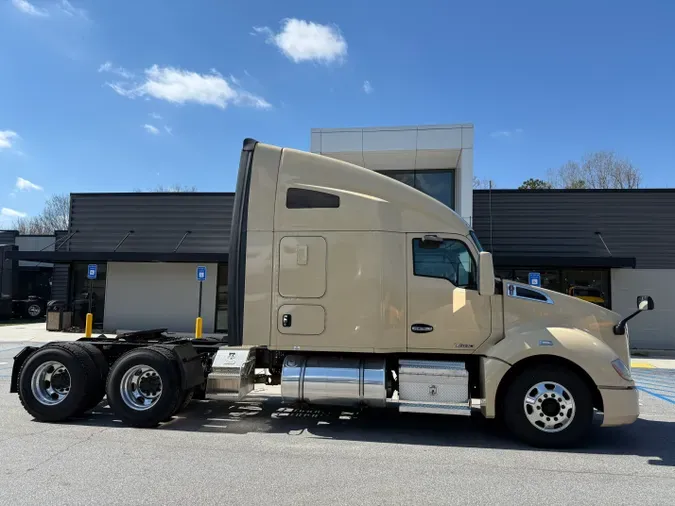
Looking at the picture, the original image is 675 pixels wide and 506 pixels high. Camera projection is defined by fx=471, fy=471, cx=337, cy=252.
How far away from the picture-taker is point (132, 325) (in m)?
18.7

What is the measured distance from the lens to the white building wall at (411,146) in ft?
46.4

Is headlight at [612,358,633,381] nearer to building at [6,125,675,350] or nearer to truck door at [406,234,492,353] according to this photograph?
truck door at [406,234,492,353]

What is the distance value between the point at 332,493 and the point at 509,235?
15.0 meters

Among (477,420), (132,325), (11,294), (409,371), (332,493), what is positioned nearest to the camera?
(332,493)

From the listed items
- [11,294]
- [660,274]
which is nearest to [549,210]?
[660,274]

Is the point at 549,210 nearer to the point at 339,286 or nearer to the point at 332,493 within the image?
the point at 339,286

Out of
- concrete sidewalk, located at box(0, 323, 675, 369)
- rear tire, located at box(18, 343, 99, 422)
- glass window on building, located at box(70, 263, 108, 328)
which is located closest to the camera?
rear tire, located at box(18, 343, 99, 422)

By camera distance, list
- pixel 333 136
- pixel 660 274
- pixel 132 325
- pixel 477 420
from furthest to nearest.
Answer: pixel 132 325 → pixel 660 274 → pixel 333 136 → pixel 477 420

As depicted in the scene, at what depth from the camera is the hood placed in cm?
595

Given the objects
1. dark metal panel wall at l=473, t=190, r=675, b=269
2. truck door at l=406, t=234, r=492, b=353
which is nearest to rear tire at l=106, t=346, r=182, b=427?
truck door at l=406, t=234, r=492, b=353

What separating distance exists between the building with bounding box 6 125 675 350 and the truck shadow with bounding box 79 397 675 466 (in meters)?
8.45

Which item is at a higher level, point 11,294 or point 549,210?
point 549,210

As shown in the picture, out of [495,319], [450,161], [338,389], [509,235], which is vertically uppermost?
[450,161]

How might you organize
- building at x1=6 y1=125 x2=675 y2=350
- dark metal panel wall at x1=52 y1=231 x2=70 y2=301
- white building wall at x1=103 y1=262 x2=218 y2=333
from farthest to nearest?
dark metal panel wall at x1=52 y1=231 x2=70 y2=301 → white building wall at x1=103 y1=262 x2=218 y2=333 → building at x1=6 y1=125 x2=675 y2=350
